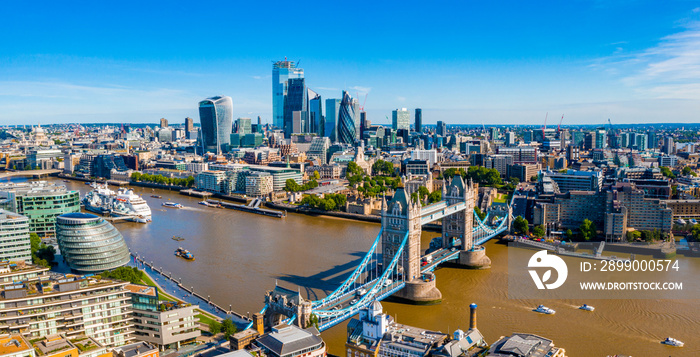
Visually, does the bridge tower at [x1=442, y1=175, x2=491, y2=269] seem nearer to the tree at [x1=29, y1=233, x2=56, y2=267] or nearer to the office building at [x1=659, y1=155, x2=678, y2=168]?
the tree at [x1=29, y1=233, x2=56, y2=267]

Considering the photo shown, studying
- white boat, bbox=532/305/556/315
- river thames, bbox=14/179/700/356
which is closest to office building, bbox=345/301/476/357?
river thames, bbox=14/179/700/356

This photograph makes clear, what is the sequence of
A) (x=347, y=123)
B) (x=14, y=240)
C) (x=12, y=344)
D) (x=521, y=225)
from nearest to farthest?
(x=12, y=344), (x=14, y=240), (x=521, y=225), (x=347, y=123)

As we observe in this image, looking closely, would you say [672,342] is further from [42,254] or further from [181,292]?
[42,254]

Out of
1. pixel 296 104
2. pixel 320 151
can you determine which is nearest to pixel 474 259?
pixel 320 151

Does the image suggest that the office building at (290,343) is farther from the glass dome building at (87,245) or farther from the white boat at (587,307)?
the glass dome building at (87,245)

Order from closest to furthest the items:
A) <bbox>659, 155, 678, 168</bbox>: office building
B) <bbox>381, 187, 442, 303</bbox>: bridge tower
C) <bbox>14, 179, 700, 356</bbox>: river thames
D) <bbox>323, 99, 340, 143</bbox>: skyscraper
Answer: <bbox>14, 179, 700, 356</bbox>: river thames
<bbox>381, 187, 442, 303</bbox>: bridge tower
<bbox>659, 155, 678, 168</bbox>: office building
<bbox>323, 99, 340, 143</bbox>: skyscraper

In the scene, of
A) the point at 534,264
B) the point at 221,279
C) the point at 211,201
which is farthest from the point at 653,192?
the point at 211,201
